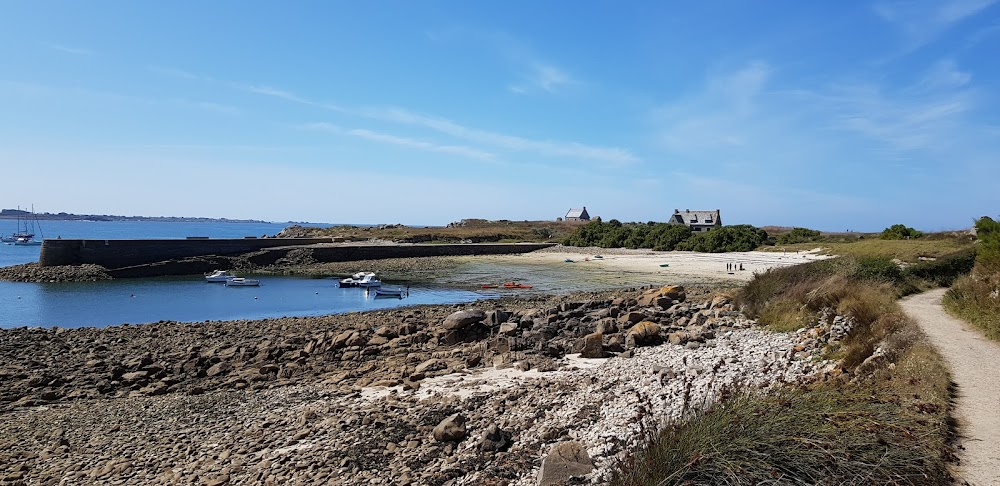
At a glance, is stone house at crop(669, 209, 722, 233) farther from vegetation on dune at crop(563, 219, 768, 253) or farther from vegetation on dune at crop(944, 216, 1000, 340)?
vegetation on dune at crop(944, 216, 1000, 340)

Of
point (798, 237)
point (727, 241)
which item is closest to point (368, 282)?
point (727, 241)

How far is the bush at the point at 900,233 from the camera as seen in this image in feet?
157

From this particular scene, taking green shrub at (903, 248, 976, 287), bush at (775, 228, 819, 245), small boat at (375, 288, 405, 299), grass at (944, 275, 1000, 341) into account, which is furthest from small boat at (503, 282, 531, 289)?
bush at (775, 228, 819, 245)

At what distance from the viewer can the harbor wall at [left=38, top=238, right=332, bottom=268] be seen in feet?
171

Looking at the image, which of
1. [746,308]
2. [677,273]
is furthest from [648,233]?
[746,308]

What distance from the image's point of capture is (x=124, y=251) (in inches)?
2138

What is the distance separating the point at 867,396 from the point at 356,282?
41538 mm

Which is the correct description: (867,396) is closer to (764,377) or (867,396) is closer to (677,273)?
(764,377)

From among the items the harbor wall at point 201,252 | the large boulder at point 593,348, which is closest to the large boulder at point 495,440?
the large boulder at point 593,348

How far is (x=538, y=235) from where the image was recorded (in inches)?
3816

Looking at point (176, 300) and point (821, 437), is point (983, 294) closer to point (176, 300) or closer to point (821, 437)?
point (821, 437)

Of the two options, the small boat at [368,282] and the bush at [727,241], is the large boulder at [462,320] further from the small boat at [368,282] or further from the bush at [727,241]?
the bush at [727,241]

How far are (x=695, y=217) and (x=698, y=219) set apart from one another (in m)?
0.82

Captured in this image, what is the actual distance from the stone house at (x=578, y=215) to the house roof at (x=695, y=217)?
1297 inches
